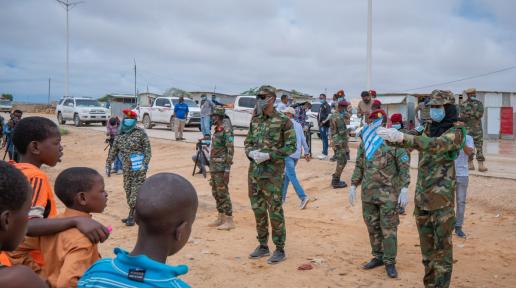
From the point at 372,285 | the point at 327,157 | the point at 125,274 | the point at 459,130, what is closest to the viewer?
the point at 125,274

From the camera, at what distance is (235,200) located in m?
10.1

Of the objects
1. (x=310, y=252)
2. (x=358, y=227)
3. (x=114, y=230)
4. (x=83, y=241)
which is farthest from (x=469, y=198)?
→ (x=83, y=241)

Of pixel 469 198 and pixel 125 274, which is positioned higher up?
pixel 125 274

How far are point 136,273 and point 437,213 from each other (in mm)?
3512

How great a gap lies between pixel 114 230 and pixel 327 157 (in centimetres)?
714

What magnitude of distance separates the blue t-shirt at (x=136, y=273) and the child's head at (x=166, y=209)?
6.2 inches

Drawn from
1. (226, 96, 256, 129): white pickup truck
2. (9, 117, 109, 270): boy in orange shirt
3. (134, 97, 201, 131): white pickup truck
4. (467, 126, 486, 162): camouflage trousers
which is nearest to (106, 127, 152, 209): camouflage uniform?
(9, 117, 109, 270): boy in orange shirt

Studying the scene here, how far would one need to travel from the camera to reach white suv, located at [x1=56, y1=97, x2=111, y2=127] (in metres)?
25.5

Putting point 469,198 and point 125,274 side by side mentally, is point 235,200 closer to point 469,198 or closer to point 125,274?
point 469,198

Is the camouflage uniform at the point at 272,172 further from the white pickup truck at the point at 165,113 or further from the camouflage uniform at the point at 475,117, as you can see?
the white pickup truck at the point at 165,113

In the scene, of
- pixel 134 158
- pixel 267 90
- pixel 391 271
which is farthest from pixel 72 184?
pixel 134 158

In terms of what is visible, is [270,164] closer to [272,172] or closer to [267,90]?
[272,172]

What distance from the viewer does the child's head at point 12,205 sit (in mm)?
1535

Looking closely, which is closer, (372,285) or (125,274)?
(125,274)
